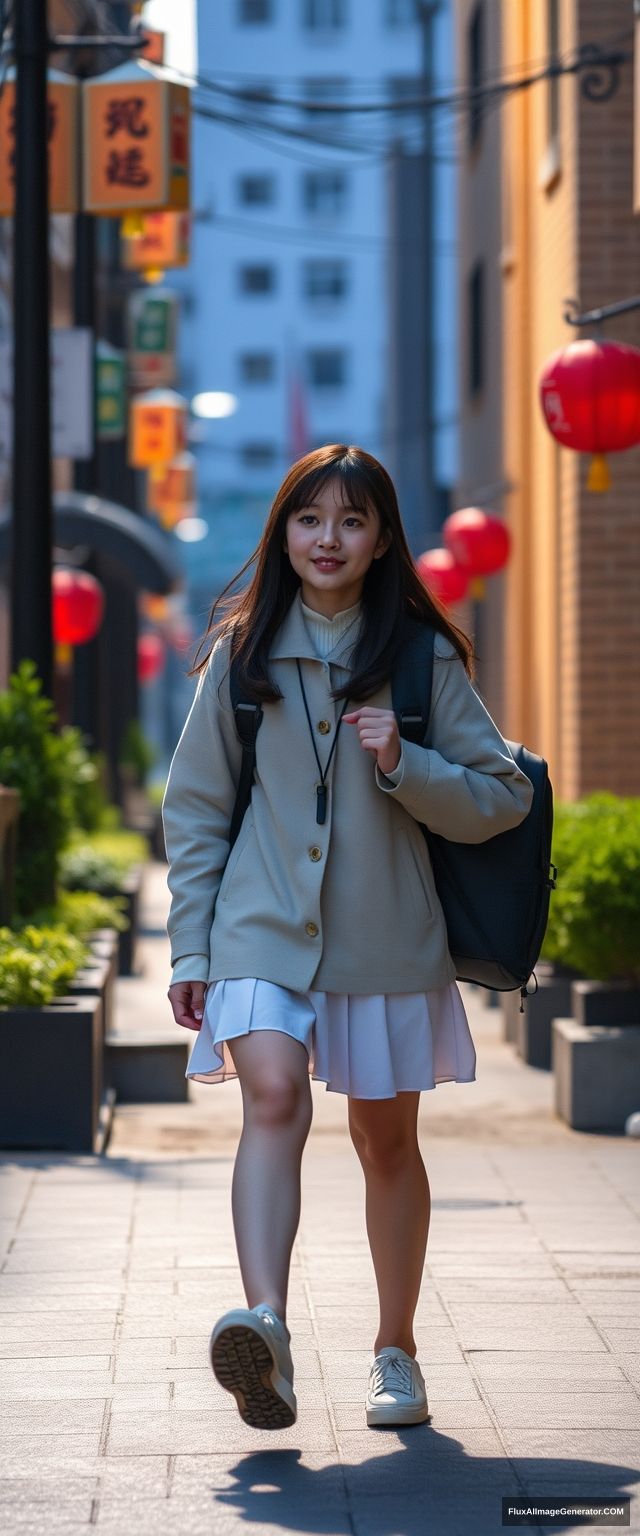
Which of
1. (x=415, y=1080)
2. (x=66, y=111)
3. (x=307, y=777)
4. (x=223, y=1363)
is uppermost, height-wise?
(x=66, y=111)

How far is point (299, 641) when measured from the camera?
4.28 metres

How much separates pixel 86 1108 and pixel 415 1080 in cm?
330

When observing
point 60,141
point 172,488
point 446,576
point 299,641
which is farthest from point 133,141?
point 172,488

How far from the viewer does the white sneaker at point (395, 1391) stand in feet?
14.1

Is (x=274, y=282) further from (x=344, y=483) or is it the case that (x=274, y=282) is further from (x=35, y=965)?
(x=344, y=483)

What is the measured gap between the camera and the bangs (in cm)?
424

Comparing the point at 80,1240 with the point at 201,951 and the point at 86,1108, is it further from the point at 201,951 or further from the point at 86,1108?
the point at 201,951

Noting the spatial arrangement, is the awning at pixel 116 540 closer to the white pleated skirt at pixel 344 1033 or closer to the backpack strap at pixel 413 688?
the backpack strap at pixel 413 688

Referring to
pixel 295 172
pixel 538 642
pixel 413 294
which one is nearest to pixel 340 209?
pixel 295 172

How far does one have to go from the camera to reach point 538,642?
51.1 ft

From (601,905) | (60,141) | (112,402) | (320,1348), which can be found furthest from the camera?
(112,402)

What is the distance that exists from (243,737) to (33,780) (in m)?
5.30

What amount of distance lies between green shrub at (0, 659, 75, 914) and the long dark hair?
502cm

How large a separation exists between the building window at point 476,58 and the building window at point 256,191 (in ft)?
193
